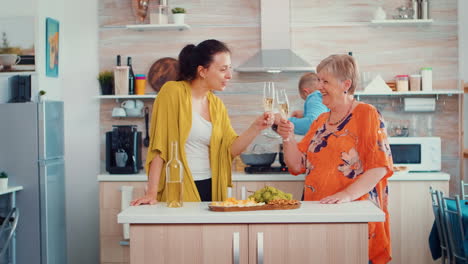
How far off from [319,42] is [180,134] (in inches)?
111

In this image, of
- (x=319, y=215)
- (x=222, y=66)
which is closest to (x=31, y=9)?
(x=222, y=66)

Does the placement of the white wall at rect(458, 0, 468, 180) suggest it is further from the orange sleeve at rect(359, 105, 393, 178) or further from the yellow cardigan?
the yellow cardigan

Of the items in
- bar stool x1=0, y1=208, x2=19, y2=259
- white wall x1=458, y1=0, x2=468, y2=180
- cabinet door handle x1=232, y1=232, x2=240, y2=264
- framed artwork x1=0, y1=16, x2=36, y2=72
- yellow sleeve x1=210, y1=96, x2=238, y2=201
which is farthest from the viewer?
white wall x1=458, y1=0, x2=468, y2=180

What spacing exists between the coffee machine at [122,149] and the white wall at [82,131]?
533 millimetres

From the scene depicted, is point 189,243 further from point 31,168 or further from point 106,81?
point 106,81

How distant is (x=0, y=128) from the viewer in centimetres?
463

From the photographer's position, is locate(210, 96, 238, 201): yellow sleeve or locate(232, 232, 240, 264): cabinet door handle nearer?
locate(232, 232, 240, 264): cabinet door handle

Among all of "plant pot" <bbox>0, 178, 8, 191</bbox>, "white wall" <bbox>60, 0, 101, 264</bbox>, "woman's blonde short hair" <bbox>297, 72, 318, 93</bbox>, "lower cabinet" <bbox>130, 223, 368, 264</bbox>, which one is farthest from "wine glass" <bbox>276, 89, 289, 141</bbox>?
"white wall" <bbox>60, 0, 101, 264</bbox>

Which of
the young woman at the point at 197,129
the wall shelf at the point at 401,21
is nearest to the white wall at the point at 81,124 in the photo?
the wall shelf at the point at 401,21

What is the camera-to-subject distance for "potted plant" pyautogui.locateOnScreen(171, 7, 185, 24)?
17.1ft

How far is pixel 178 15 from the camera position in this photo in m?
5.20

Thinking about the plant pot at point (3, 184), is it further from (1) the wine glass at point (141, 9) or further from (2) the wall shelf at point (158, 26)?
(1) the wine glass at point (141, 9)

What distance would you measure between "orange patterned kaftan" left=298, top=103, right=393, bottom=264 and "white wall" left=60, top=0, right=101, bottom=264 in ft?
10.3

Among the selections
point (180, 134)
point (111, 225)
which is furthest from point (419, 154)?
point (180, 134)
